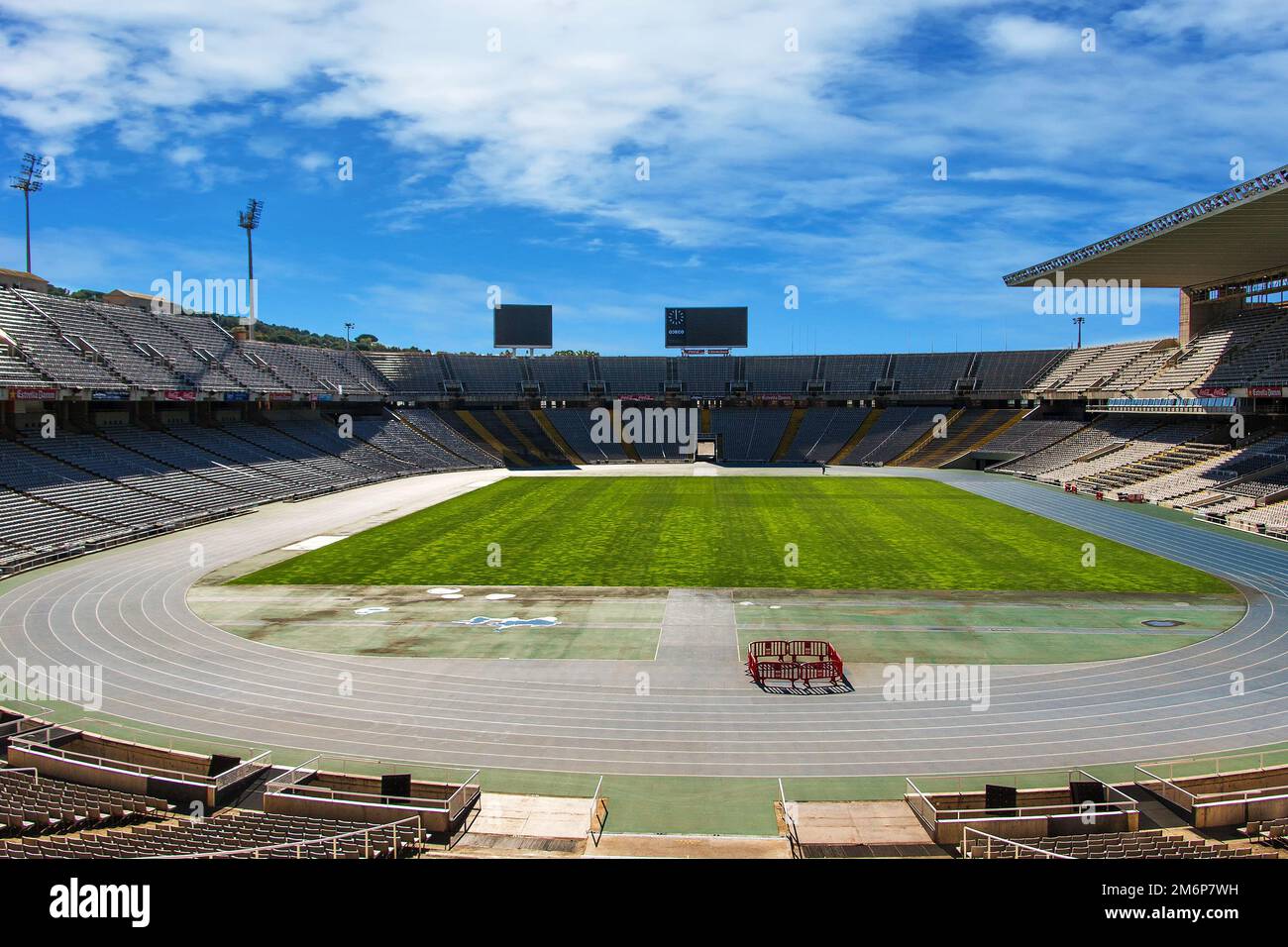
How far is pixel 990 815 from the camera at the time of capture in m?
11.1

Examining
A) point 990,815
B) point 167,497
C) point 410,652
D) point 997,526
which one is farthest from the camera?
point 167,497

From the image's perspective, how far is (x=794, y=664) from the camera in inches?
677

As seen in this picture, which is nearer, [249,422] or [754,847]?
[754,847]

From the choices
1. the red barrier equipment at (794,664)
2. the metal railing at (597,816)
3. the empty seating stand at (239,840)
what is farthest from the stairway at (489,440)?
the empty seating stand at (239,840)

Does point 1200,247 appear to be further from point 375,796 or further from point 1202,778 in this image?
point 375,796

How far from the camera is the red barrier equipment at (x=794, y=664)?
17.4 metres

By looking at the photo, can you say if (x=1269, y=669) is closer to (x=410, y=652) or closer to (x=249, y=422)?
(x=410, y=652)

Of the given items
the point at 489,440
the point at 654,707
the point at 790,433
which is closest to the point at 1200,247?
the point at 790,433

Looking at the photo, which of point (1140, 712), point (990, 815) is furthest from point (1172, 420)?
point (990, 815)

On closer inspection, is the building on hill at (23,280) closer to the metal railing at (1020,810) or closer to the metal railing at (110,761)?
the metal railing at (110,761)

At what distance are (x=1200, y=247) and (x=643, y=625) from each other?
4344cm

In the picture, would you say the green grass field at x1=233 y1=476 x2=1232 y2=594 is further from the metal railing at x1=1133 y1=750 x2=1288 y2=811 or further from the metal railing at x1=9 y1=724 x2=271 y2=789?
the metal railing at x1=9 y1=724 x2=271 y2=789

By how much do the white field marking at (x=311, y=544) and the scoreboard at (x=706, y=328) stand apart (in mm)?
54720
